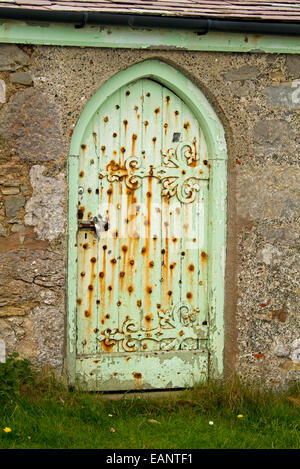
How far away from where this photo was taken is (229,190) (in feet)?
20.8

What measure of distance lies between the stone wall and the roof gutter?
23 centimetres

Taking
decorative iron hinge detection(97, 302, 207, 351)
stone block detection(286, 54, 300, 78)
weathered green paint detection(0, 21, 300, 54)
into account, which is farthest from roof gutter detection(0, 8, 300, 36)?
decorative iron hinge detection(97, 302, 207, 351)

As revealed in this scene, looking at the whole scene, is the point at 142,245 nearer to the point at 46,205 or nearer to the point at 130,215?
the point at 130,215

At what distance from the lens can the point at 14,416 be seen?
17.8 ft

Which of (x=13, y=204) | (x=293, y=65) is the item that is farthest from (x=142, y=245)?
(x=293, y=65)

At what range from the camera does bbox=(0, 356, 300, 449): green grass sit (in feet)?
17.1

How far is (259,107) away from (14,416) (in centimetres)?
295

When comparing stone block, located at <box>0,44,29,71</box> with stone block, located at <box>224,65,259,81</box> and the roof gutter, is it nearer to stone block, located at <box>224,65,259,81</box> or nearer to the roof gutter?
the roof gutter

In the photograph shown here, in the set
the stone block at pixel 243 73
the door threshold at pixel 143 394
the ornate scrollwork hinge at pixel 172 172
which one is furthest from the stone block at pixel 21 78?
the door threshold at pixel 143 394

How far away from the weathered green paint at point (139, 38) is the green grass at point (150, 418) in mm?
2431

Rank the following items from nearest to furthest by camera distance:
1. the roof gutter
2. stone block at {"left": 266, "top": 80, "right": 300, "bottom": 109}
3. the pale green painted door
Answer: the roof gutter < the pale green painted door < stone block at {"left": 266, "top": 80, "right": 300, "bottom": 109}

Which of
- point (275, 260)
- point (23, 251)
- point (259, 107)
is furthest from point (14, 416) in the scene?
point (259, 107)

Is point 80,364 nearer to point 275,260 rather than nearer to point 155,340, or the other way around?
point 155,340

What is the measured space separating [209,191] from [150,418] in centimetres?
182
